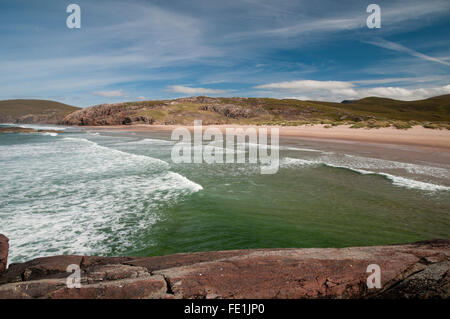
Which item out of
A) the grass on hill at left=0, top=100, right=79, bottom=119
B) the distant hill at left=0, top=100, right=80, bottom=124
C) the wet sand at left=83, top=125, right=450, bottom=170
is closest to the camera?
the wet sand at left=83, top=125, right=450, bottom=170

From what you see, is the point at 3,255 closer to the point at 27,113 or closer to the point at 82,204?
the point at 82,204

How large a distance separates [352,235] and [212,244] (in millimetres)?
3362

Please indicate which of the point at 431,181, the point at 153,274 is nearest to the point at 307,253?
the point at 153,274

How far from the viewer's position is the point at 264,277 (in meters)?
2.84

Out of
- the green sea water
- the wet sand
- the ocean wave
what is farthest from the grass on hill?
the ocean wave

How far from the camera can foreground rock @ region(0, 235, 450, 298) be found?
2.59m

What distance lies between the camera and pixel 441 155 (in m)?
16.8

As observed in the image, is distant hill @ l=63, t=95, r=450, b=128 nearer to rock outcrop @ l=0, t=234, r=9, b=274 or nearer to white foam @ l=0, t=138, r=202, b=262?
white foam @ l=0, t=138, r=202, b=262

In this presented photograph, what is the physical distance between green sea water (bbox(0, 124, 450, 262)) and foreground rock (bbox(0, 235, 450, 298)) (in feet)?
7.49

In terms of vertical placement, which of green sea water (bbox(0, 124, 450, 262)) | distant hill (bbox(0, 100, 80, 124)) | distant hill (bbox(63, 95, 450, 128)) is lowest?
green sea water (bbox(0, 124, 450, 262))

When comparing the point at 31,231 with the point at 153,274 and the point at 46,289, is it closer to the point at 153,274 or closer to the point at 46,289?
the point at 46,289

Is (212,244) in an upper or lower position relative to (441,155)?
lower

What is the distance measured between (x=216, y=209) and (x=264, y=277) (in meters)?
5.21
